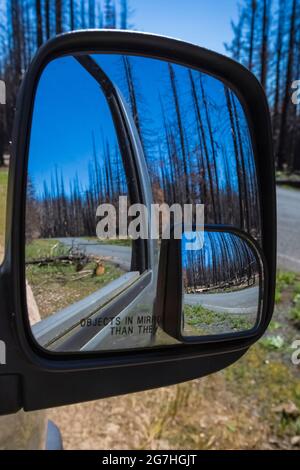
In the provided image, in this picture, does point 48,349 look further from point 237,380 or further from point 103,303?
point 237,380

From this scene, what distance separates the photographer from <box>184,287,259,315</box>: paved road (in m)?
1.02

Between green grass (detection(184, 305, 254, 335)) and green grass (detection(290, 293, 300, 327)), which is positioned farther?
green grass (detection(290, 293, 300, 327))

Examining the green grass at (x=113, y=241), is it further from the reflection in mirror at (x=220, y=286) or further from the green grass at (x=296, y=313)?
the green grass at (x=296, y=313)

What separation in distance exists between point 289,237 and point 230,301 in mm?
7854

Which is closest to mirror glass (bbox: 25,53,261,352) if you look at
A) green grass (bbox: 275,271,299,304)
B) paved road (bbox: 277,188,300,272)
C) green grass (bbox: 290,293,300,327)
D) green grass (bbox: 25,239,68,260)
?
green grass (bbox: 25,239,68,260)

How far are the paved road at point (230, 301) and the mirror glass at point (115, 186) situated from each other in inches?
0.7

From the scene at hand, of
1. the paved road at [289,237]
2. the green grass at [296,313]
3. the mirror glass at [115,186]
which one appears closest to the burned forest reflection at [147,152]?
the mirror glass at [115,186]

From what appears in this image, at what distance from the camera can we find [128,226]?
1018 millimetres

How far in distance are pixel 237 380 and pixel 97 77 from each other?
11.9 feet

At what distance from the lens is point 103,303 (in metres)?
1.03

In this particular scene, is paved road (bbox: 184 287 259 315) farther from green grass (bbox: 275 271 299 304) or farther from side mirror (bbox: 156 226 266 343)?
green grass (bbox: 275 271 299 304)

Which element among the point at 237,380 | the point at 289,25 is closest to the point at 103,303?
the point at 237,380

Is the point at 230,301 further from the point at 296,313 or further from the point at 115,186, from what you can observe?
the point at 296,313
